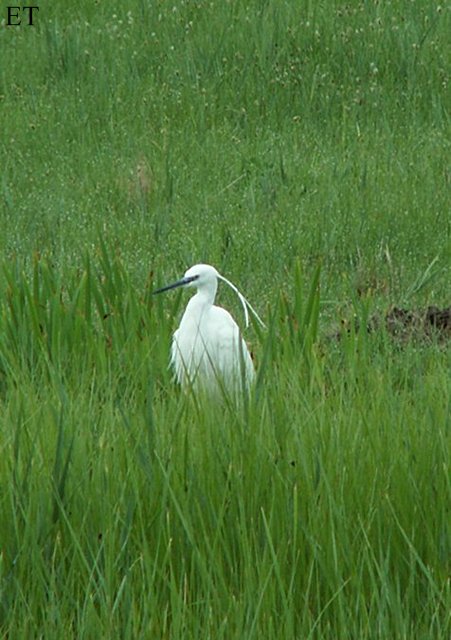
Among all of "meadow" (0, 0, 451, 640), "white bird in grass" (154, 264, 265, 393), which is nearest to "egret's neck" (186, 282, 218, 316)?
"white bird in grass" (154, 264, 265, 393)

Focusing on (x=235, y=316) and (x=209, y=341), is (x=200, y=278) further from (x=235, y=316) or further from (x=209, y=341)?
(x=235, y=316)

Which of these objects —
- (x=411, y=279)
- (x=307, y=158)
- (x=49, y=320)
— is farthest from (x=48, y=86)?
(x=49, y=320)

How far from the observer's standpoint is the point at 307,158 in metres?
7.16

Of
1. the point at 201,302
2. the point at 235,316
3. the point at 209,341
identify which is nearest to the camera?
the point at 209,341

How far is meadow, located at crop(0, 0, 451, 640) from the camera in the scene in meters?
2.64

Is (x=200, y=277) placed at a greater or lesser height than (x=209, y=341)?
greater

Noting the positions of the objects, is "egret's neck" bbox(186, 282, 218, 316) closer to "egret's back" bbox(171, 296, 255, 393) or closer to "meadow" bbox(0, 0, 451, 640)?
"egret's back" bbox(171, 296, 255, 393)

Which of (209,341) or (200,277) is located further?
(200,277)

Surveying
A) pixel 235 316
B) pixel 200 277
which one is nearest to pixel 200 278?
pixel 200 277

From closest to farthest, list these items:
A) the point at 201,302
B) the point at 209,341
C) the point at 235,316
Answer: the point at 209,341, the point at 201,302, the point at 235,316

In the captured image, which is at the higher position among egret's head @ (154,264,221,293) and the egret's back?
egret's head @ (154,264,221,293)

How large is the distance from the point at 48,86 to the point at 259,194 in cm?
179

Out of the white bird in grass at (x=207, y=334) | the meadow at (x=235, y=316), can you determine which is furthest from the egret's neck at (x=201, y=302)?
the meadow at (x=235, y=316)

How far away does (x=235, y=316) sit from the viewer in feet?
17.6
